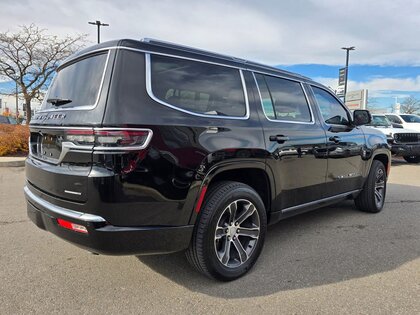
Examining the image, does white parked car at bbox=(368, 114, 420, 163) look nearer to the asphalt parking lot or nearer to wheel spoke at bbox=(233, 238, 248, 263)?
the asphalt parking lot

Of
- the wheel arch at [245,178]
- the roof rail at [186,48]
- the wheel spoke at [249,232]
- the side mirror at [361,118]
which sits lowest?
the wheel spoke at [249,232]

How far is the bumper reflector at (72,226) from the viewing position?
8.09 feet

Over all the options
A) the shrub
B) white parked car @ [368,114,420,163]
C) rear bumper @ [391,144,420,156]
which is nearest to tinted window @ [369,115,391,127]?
white parked car @ [368,114,420,163]

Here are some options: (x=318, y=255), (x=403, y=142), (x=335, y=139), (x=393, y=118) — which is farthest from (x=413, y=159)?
(x=318, y=255)

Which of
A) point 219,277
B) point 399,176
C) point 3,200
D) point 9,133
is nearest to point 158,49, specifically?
point 219,277

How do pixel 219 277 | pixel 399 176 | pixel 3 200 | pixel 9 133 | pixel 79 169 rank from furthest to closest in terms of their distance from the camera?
pixel 9 133, pixel 399 176, pixel 3 200, pixel 219 277, pixel 79 169

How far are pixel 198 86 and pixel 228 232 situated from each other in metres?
1.27

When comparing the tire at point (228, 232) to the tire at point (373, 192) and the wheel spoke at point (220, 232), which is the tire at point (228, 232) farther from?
the tire at point (373, 192)

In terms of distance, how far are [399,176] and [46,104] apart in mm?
9172

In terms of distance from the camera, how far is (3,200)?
5902mm

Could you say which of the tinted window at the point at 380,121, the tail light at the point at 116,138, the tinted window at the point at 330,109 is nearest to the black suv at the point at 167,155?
the tail light at the point at 116,138

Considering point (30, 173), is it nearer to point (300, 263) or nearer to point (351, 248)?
point (300, 263)

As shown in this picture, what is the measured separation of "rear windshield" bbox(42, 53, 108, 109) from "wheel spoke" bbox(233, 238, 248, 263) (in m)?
1.68

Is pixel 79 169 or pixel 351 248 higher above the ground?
pixel 79 169
